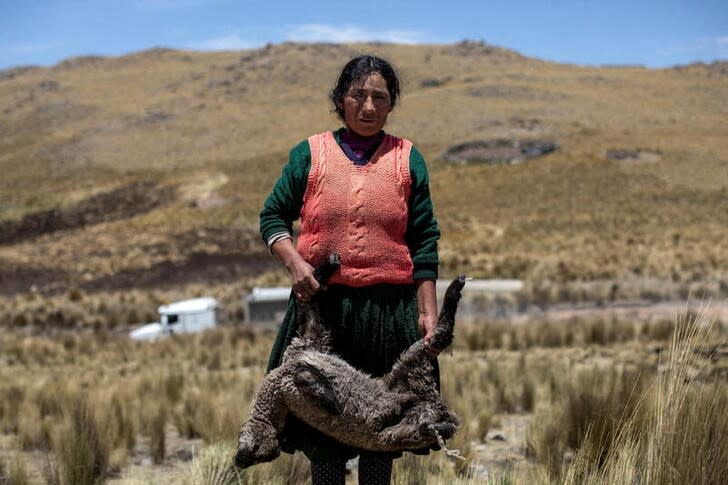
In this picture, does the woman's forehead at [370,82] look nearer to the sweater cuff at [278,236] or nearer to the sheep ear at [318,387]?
the sweater cuff at [278,236]

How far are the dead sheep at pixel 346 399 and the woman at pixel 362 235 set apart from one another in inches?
3.9

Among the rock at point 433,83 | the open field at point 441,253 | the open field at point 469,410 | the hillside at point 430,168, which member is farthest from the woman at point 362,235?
the rock at point 433,83

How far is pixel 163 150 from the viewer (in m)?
68.5

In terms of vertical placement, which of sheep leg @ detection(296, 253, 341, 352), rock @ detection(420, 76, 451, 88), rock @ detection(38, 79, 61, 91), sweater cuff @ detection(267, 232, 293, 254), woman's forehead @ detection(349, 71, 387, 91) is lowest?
sheep leg @ detection(296, 253, 341, 352)

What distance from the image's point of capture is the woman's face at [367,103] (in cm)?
330

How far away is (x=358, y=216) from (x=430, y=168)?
47.3 m

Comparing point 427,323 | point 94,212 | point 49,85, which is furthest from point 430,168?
point 49,85

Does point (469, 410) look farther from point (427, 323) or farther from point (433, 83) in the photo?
point (433, 83)

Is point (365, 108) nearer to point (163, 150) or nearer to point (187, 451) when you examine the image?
point (187, 451)

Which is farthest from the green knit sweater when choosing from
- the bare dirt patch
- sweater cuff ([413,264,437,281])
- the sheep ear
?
the bare dirt patch

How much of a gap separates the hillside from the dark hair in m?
15.2

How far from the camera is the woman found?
3217mm

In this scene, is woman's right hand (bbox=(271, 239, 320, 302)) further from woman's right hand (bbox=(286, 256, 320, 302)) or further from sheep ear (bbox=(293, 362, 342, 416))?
sheep ear (bbox=(293, 362, 342, 416))

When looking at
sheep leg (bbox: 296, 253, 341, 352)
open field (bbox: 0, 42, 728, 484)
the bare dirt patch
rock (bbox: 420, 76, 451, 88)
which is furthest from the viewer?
rock (bbox: 420, 76, 451, 88)
